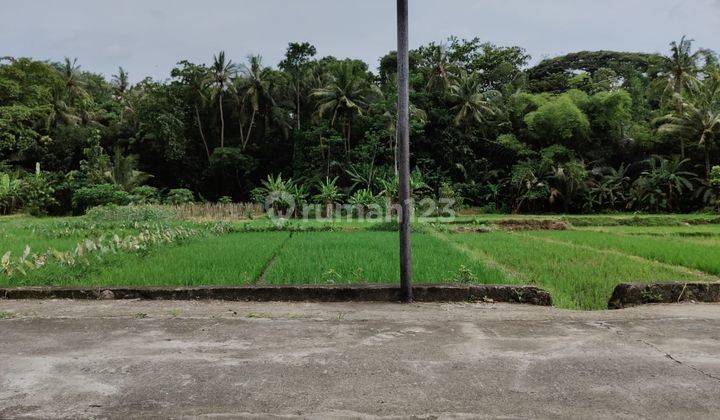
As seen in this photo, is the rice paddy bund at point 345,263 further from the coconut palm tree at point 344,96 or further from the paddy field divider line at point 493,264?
the coconut palm tree at point 344,96

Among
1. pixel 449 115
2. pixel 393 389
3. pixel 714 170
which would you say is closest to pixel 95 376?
pixel 393 389

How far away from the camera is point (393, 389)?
2.68m

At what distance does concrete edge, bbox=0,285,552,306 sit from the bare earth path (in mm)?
463

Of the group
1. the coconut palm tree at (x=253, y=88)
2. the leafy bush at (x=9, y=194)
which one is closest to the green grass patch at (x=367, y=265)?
the leafy bush at (x=9, y=194)

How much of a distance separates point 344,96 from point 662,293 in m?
25.8

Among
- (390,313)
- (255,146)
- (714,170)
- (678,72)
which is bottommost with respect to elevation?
(390,313)

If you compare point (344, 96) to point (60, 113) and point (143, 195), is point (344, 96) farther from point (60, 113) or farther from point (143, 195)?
point (60, 113)

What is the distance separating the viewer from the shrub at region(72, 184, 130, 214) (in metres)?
25.0

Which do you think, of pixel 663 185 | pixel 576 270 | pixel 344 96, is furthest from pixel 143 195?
pixel 663 185

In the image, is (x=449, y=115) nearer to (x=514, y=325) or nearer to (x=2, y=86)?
(x=2, y=86)

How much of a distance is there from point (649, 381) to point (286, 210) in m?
21.3

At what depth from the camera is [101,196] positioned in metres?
25.1

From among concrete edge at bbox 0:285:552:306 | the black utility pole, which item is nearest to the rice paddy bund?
concrete edge at bbox 0:285:552:306

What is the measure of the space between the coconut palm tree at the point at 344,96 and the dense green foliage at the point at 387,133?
4.0 inches
